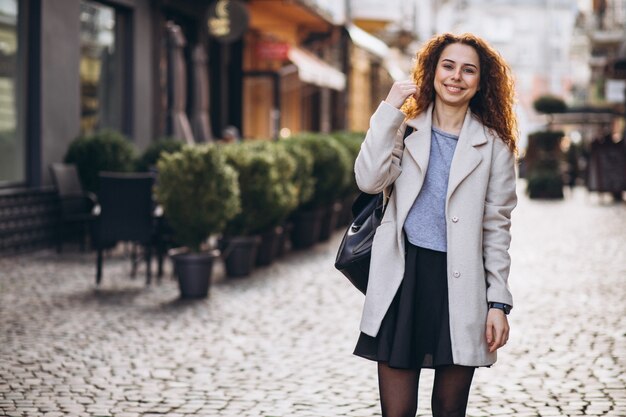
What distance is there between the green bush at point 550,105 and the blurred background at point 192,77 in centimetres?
5

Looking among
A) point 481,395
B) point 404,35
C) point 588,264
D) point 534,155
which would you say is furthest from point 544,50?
point 481,395

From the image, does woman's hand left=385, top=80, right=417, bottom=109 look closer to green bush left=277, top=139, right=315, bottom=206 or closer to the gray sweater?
the gray sweater

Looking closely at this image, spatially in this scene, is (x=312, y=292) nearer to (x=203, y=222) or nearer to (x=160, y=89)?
(x=203, y=222)

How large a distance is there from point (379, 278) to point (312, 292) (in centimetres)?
668

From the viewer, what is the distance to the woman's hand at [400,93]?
3.80 m

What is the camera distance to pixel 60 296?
32.6ft

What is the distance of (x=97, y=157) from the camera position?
567 inches

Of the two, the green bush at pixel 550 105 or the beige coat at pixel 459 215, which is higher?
the green bush at pixel 550 105

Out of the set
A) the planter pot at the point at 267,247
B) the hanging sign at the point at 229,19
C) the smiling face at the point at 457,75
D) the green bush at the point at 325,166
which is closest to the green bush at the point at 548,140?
the hanging sign at the point at 229,19

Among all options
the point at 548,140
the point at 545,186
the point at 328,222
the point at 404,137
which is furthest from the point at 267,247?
the point at 548,140

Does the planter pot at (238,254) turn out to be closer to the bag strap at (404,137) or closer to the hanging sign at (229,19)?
the bag strap at (404,137)

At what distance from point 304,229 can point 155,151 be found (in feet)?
6.89

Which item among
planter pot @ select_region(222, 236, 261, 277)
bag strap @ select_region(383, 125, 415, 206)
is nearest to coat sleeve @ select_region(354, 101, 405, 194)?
bag strap @ select_region(383, 125, 415, 206)

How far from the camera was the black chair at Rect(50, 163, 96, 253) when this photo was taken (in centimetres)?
1350
